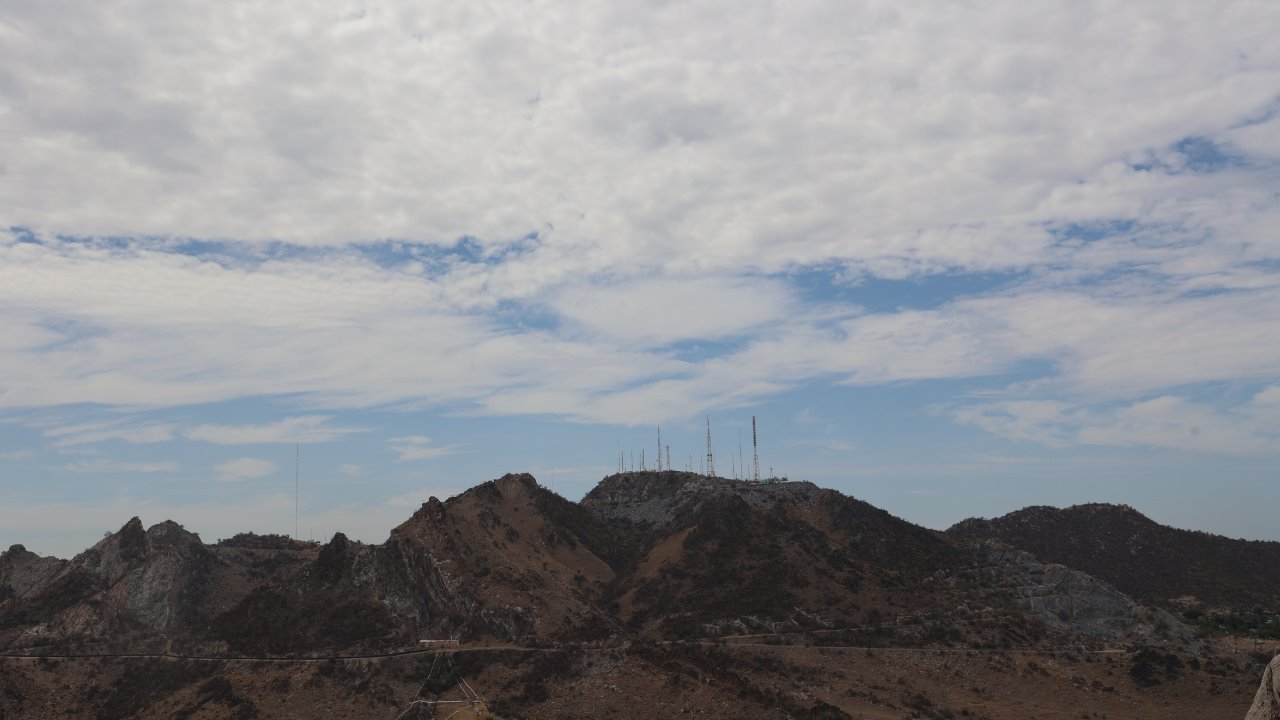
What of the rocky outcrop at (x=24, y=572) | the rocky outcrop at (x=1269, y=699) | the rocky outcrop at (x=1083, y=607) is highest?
the rocky outcrop at (x=24, y=572)

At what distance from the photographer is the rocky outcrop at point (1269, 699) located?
1221 centimetres

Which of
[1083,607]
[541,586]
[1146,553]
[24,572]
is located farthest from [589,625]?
[1146,553]

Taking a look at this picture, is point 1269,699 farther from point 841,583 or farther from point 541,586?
point 841,583

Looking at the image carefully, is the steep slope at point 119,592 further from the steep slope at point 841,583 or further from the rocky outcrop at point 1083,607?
the rocky outcrop at point 1083,607

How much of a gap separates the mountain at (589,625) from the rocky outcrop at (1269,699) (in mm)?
51972

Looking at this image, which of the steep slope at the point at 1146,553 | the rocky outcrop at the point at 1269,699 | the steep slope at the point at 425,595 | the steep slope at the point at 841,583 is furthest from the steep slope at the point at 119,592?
the steep slope at the point at 1146,553

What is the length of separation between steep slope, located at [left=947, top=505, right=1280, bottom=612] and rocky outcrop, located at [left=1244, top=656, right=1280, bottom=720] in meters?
126

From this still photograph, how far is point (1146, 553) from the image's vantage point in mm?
138875

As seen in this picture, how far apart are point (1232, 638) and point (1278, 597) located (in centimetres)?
3869

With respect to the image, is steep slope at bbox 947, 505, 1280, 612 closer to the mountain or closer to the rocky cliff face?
the rocky cliff face

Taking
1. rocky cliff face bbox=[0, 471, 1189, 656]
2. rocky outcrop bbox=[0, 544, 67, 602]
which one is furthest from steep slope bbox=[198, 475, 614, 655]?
rocky outcrop bbox=[0, 544, 67, 602]

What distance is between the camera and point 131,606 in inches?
3752

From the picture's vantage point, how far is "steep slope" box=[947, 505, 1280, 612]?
125125mm

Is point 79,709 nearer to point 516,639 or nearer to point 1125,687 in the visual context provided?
point 516,639
